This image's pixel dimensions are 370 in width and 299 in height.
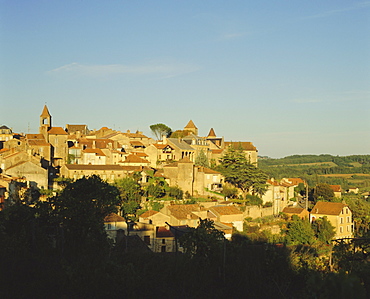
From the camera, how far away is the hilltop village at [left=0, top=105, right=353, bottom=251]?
3381 centimetres

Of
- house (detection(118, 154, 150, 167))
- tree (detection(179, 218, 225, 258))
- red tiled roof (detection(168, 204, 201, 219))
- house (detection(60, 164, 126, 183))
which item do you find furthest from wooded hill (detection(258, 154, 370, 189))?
tree (detection(179, 218, 225, 258))

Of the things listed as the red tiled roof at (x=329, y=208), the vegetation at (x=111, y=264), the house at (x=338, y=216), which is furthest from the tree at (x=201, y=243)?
the red tiled roof at (x=329, y=208)

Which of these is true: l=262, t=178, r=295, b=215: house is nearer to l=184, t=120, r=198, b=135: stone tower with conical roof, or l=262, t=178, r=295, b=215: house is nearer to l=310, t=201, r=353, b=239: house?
l=310, t=201, r=353, b=239: house

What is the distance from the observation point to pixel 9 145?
48188mm

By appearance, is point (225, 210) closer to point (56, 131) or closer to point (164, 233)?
point (164, 233)

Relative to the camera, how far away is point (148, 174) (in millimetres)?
42562

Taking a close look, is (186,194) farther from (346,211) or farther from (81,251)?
(81,251)

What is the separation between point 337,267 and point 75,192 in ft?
29.9

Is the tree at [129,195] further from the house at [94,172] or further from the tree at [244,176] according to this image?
the tree at [244,176]

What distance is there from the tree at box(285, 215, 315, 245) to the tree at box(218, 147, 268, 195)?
22.0ft

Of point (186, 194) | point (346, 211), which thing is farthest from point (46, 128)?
point (346, 211)

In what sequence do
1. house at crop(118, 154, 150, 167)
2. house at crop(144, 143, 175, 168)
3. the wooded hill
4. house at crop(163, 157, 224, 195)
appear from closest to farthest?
house at crop(163, 157, 224, 195) < house at crop(118, 154, 150, 167) < house at crop(144, 143, 175, 168) < the wooded hill

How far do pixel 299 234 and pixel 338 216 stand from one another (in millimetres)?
6564

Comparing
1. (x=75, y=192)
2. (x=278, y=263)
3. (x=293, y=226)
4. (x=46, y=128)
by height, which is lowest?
(x=293, y=226)
